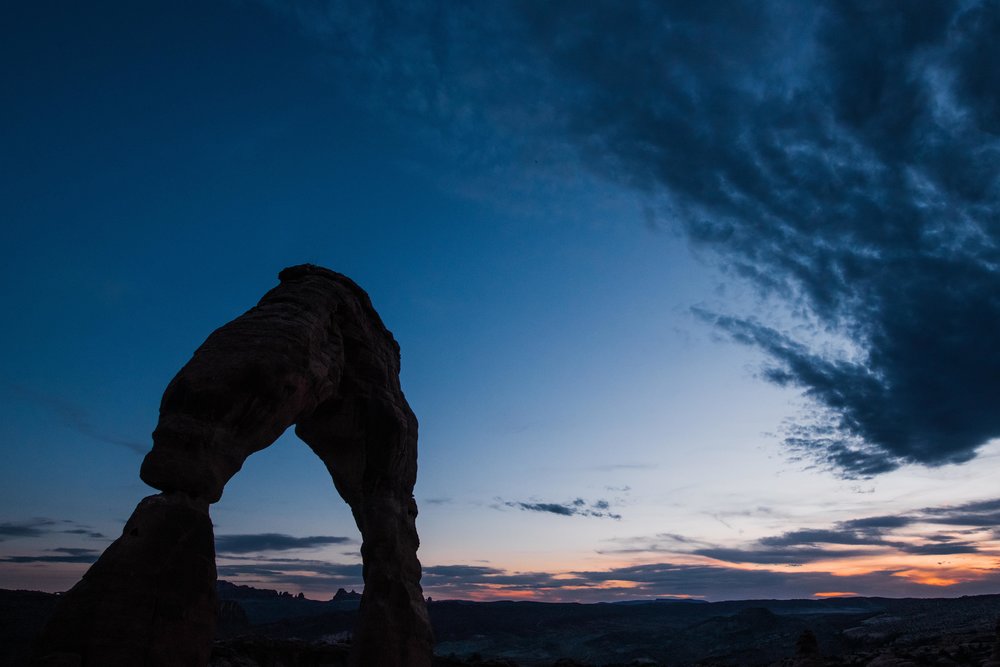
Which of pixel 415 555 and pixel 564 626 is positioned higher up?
pixel 415 555

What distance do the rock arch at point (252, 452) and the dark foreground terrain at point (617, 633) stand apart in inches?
258

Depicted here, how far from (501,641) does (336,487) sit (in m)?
61.1

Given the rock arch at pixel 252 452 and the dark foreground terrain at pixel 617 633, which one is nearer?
the rock arch at pixel 252 452

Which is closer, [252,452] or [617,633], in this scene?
[252,452]

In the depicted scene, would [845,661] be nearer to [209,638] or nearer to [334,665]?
[334,665]

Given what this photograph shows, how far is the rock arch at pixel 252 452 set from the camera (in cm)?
848

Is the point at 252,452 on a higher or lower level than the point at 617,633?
higher

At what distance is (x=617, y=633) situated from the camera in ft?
241

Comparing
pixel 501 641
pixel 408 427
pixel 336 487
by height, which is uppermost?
pixel 408 427

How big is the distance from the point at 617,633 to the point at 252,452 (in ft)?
241

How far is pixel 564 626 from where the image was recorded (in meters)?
80.6

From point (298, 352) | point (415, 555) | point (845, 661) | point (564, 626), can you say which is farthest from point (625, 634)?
point (298, 352)

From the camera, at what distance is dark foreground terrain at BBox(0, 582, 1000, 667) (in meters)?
23.4

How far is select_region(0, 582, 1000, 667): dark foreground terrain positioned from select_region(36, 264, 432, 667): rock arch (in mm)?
6564
